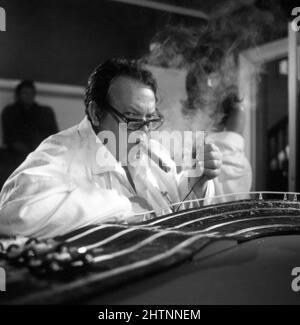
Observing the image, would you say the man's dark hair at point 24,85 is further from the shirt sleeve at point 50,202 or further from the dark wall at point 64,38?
the shirt sleeve at point 50,202

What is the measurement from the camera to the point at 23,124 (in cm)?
91

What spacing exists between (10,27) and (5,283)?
514 mm

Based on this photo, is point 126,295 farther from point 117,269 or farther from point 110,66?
point 110,66

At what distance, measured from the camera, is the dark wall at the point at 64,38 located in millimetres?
920

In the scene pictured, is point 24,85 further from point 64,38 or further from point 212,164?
point 212,164

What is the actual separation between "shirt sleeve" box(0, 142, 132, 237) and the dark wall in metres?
0.20

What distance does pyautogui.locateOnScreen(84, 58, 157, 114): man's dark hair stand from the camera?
0.95m

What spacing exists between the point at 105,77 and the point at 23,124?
0.20 meters

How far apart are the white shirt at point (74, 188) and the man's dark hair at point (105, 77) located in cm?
5

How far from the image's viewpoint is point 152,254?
2.27 ft
